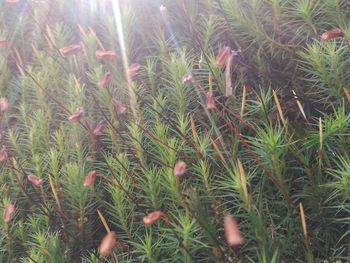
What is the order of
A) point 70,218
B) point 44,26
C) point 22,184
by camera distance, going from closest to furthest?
point 70,218 → point 22,184 → point 44,26

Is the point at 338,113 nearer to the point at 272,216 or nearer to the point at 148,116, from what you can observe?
the point at 272,216

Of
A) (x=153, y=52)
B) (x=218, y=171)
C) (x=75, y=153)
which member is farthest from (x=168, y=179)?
(x=153, y=52)

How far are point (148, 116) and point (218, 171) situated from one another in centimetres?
47

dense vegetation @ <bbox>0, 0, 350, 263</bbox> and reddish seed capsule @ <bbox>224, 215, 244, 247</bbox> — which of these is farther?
dense vegetation @ <bbox>0, 0, 350, 263</bbox>

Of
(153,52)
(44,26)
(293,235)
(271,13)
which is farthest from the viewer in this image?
(44,26)

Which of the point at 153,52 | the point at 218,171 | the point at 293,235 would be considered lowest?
the point at 293,235

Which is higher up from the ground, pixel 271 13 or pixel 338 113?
pixel 271 13

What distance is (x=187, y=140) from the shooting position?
202cm

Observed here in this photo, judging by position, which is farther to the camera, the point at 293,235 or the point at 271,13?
the point at 271,13

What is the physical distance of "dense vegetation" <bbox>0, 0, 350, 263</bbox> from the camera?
5.79 ft

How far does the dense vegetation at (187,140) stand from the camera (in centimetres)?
177

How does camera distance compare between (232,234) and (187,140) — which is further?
(187,140)

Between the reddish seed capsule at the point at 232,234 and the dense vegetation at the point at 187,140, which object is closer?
the reddish seed capsule at the point at 232,234

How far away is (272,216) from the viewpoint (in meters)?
1.80
